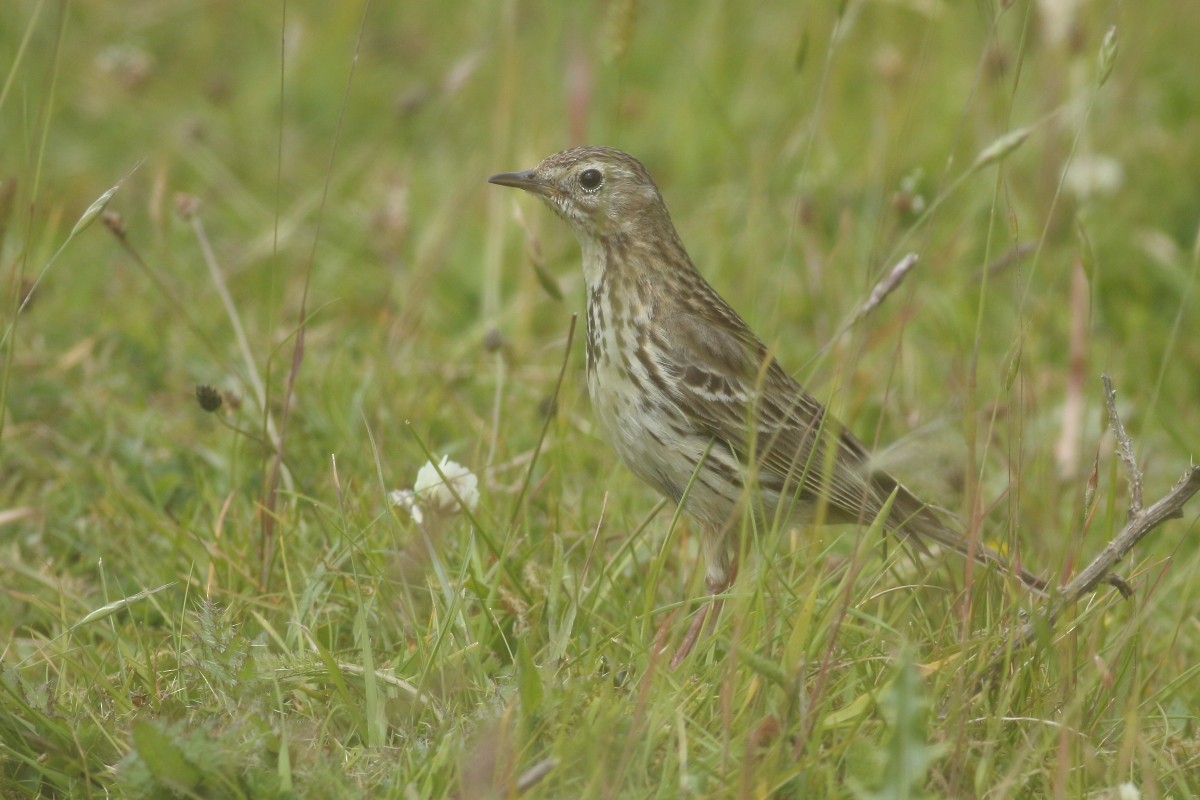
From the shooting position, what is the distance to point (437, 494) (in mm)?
3949

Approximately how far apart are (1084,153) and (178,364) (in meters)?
4.19

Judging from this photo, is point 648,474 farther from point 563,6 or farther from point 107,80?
point 107,80

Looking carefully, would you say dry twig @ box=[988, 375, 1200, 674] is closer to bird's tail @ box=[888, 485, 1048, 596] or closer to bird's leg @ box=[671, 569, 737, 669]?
bird's tail @ box=[888, 485, 1048, 596]

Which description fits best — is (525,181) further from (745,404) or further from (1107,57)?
(1107,57)

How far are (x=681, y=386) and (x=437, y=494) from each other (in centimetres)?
81

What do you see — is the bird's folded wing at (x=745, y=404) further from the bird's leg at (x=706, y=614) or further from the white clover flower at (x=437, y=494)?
the white clover flower at (x=437, y=494)

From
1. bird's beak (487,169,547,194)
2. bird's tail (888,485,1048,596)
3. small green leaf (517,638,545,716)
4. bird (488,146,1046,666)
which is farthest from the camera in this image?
bird's beak (487,169,547,194)

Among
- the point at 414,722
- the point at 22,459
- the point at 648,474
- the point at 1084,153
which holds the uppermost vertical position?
the point at 1084,153

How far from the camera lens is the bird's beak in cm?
468

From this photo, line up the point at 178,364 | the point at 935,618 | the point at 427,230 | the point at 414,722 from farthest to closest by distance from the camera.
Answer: the point at 427,230
the point at 178,364
the point at 935,618
the point at 414,722

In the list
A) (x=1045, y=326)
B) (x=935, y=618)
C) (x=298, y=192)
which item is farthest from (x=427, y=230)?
(x=935, y=618)

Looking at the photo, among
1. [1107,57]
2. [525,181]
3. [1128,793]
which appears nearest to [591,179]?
[525,181]

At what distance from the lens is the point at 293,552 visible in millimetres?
4207

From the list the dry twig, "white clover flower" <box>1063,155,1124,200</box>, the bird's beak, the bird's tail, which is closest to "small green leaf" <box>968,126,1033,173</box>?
the dry twig
